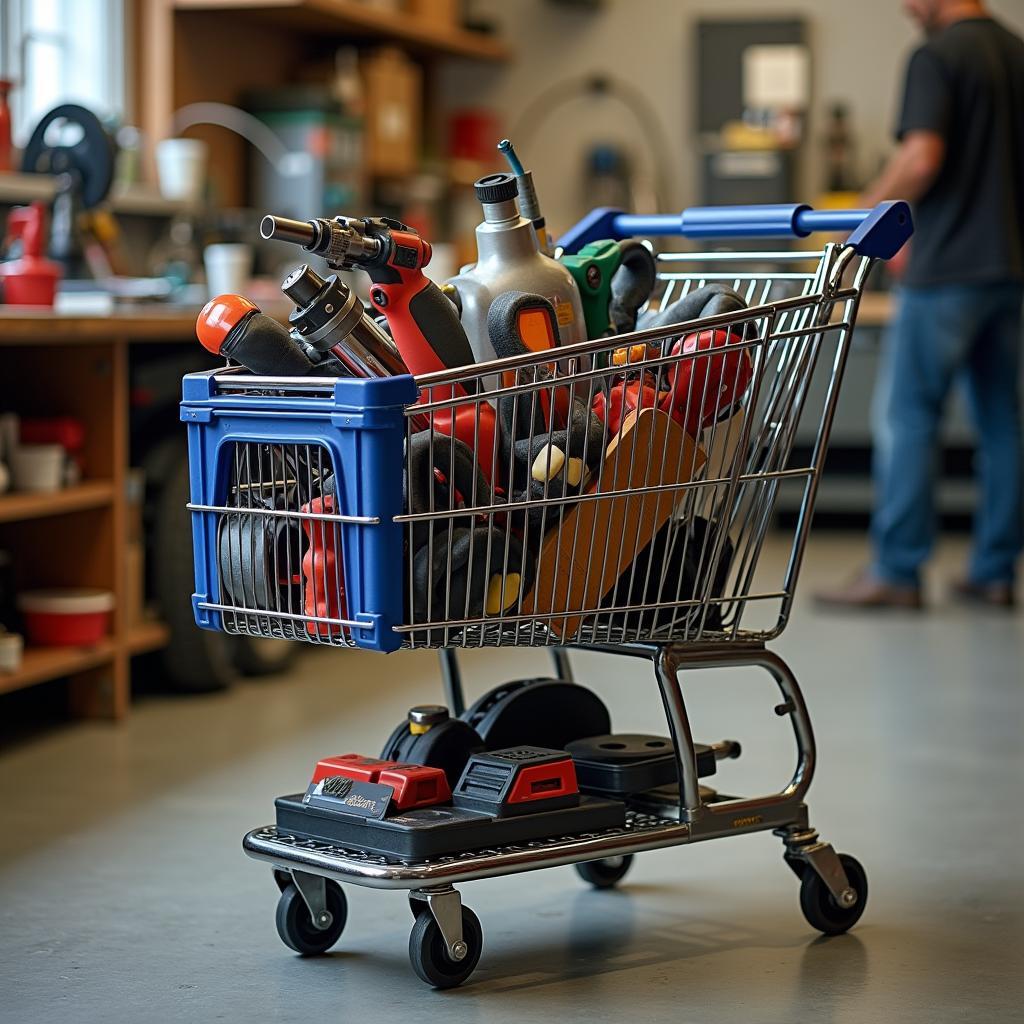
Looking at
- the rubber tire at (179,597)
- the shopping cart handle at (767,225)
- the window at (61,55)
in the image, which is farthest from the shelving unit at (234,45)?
the shopping cart handle at (767,225)

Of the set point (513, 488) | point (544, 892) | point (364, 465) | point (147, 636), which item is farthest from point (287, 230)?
point (147, 636)

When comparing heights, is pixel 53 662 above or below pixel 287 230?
below

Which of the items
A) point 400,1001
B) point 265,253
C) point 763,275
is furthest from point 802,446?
point 400,1001

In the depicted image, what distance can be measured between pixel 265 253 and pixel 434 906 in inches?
132

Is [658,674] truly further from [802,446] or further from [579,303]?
[802,446]

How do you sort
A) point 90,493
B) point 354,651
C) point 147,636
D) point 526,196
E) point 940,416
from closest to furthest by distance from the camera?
point 526,196, point 90,493, point 147,636, point 354,651, point 940,416

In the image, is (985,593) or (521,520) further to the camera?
(985,593)

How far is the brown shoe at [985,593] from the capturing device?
4734mm

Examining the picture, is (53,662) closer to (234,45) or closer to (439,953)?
(439,953)

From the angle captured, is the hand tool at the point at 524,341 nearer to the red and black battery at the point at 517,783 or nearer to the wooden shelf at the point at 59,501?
the red and black battery at the point at 517,783

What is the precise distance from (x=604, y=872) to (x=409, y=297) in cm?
86

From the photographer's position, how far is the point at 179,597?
354cm

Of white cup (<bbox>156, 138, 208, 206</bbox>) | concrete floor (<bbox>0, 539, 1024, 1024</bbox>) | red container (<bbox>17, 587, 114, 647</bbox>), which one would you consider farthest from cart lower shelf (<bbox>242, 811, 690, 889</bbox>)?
white cup (<bbox>156, 138, 208, 206</bbox>)

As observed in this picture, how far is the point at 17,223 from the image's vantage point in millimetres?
3516
